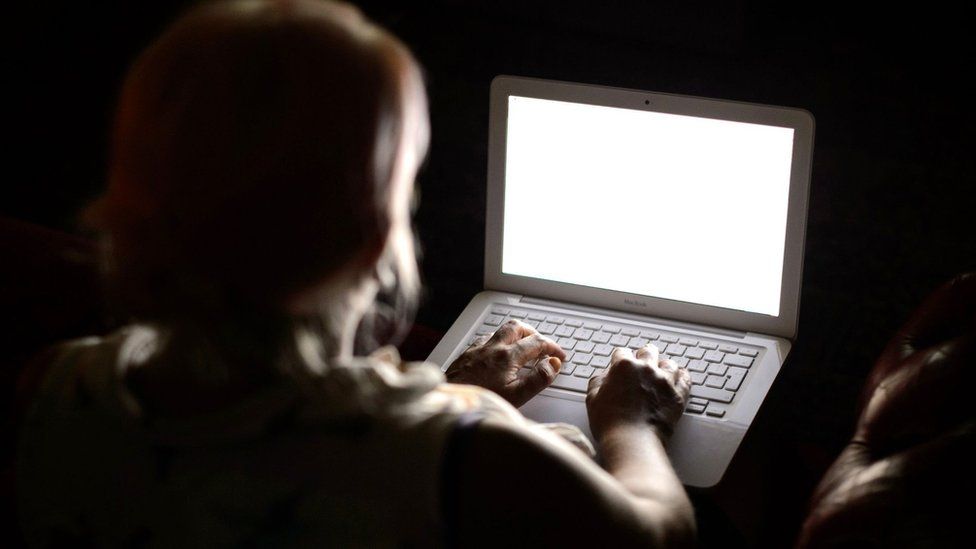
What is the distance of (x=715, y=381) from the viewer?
1405 mm

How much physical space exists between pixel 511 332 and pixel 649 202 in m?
0.28

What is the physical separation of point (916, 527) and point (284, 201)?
2.09 feet

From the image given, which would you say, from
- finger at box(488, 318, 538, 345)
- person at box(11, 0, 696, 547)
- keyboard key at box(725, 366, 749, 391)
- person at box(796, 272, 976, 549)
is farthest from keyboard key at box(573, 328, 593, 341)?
person at box(11, 0, 696, 547)

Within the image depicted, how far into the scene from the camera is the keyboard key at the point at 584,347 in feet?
4.88

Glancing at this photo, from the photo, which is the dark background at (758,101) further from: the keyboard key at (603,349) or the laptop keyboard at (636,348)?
the keyboard key at (603,349)

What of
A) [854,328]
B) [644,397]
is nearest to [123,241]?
[644,397]

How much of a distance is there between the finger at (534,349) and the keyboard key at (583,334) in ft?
0.28

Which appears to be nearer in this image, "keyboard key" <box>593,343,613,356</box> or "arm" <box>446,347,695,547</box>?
"arm" <box>446,347,695,547</box>

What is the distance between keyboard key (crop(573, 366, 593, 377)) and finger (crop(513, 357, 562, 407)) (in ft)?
0.16

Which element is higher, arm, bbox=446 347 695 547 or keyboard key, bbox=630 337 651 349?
arm, bbox=446 347 695 547

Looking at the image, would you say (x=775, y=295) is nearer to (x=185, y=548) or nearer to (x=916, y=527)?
(x=916, y=527)

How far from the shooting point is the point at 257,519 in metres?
0.82

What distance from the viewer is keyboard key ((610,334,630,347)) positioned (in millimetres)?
1501

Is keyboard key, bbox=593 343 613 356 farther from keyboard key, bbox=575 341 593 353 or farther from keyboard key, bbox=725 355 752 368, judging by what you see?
keyboard key, bbox=725 355 752 368
